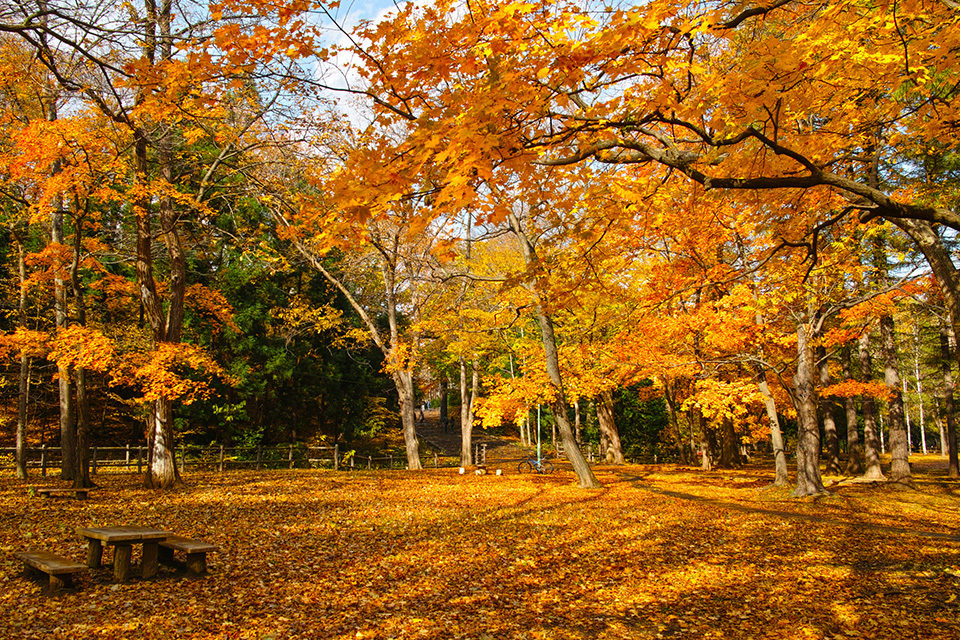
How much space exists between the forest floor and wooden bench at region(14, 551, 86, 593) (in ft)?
0.40

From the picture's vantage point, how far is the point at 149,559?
5.44m

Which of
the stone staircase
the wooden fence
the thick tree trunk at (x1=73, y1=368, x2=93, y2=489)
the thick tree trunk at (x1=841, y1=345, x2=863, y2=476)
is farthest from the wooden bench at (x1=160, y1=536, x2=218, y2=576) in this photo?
the stone staircase

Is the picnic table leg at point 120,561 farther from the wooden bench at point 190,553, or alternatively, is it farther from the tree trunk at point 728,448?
the tree trunk at point 728,448

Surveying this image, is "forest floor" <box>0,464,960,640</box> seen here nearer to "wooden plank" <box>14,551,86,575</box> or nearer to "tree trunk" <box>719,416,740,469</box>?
"wooden plank" <box>14,551,86,575</box>

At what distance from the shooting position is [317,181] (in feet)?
38.0

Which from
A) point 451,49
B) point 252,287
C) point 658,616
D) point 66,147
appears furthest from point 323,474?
point 451,49

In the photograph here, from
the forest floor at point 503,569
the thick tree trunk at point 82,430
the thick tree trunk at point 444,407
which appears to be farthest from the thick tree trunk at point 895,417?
the thick tree trunk at point 444,407

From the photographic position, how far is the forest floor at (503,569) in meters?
4.46

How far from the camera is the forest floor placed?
446cm

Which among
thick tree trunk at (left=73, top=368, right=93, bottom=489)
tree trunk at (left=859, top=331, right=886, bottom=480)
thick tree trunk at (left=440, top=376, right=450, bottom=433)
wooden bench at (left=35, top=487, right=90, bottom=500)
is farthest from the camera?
thick tree trunk at (left=440, top=376, right=450, bottom=433)

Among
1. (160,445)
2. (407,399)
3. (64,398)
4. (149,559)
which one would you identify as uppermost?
(64,398)

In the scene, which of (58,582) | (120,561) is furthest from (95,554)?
(58,582)

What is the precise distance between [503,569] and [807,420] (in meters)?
8.59

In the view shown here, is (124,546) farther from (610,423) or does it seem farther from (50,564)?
(610,423)
